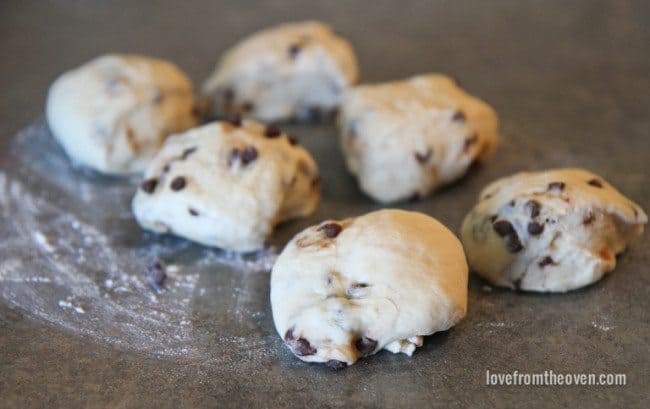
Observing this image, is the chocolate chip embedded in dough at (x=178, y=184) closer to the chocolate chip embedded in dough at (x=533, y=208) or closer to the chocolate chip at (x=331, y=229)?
the chocolate chip at (x=331, y=229)

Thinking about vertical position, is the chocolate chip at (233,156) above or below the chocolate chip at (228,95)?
above

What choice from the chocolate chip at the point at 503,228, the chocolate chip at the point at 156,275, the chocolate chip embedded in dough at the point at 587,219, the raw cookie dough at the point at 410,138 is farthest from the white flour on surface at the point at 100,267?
the chocolate chip embedded in dough at the point at 587,219

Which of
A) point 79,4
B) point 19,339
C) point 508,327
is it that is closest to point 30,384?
point 19,339

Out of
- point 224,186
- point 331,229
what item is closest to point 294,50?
point 224,186

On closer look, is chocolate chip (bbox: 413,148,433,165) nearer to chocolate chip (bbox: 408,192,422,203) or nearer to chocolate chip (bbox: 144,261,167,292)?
chocolate chip (bbox: 408,192,422,203)

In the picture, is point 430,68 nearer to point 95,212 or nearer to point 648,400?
point 95,212

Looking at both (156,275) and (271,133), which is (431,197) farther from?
(156,275)
